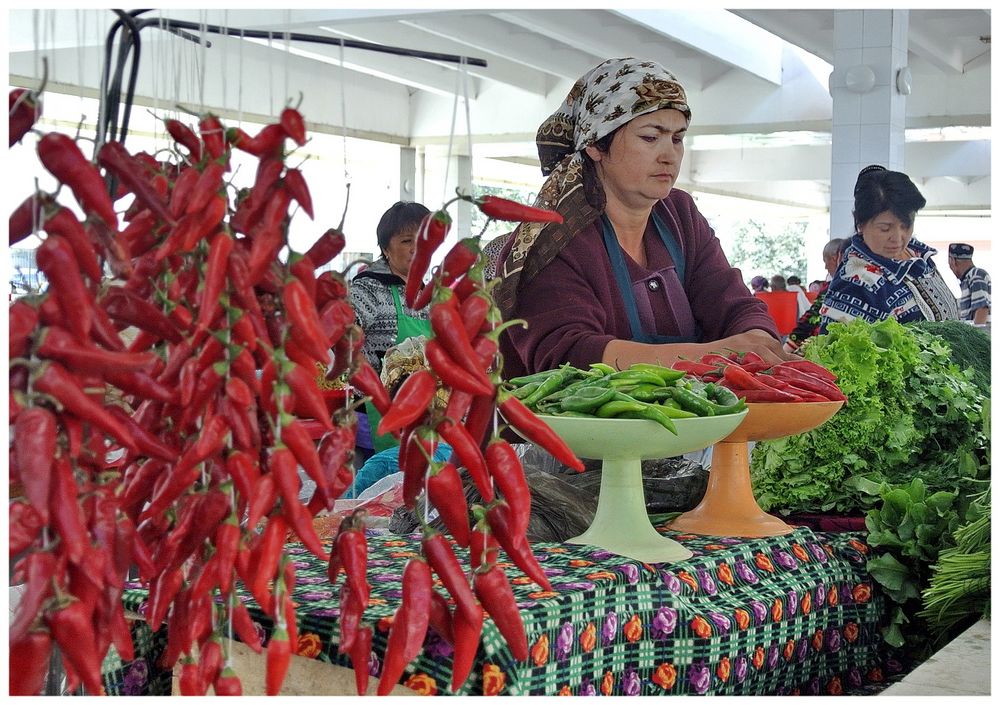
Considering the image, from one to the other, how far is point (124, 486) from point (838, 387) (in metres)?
1.39

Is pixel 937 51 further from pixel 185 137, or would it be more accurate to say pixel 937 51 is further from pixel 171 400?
pixel 171 400

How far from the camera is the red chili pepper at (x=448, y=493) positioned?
1268 millimetres

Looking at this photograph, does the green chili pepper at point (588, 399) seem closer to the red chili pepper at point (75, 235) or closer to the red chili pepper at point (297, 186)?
the red chili pepper at point (297, 186)

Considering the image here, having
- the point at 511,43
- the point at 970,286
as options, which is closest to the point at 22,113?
the point at 970,286

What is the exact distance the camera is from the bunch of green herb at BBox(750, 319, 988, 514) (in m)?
2.21

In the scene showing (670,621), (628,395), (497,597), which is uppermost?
(628,395)

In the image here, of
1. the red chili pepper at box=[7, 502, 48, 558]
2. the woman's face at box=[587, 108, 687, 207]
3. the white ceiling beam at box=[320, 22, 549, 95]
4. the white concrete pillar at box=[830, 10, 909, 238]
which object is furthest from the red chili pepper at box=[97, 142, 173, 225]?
the white concrete pillar at box=[830, 10, 909, 238]

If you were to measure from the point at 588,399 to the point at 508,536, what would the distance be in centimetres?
49

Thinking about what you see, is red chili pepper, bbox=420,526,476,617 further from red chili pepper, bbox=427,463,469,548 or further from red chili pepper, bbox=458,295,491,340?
red chili pepper, bbox=458,295,491,340

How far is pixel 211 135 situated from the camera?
45.3 inches

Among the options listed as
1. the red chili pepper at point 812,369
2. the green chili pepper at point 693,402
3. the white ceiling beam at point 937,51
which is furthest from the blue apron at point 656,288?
the white ceiling beam at point 937,51

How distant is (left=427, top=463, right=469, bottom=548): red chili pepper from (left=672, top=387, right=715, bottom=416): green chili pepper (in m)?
0.60

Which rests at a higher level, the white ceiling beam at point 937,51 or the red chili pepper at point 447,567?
the white ceiling beam at point 937,51

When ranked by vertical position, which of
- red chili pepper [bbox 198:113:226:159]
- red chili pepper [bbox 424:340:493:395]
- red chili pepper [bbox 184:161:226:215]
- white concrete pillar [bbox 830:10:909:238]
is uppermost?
white concrete pillar [bbox 830:10:909:238]
